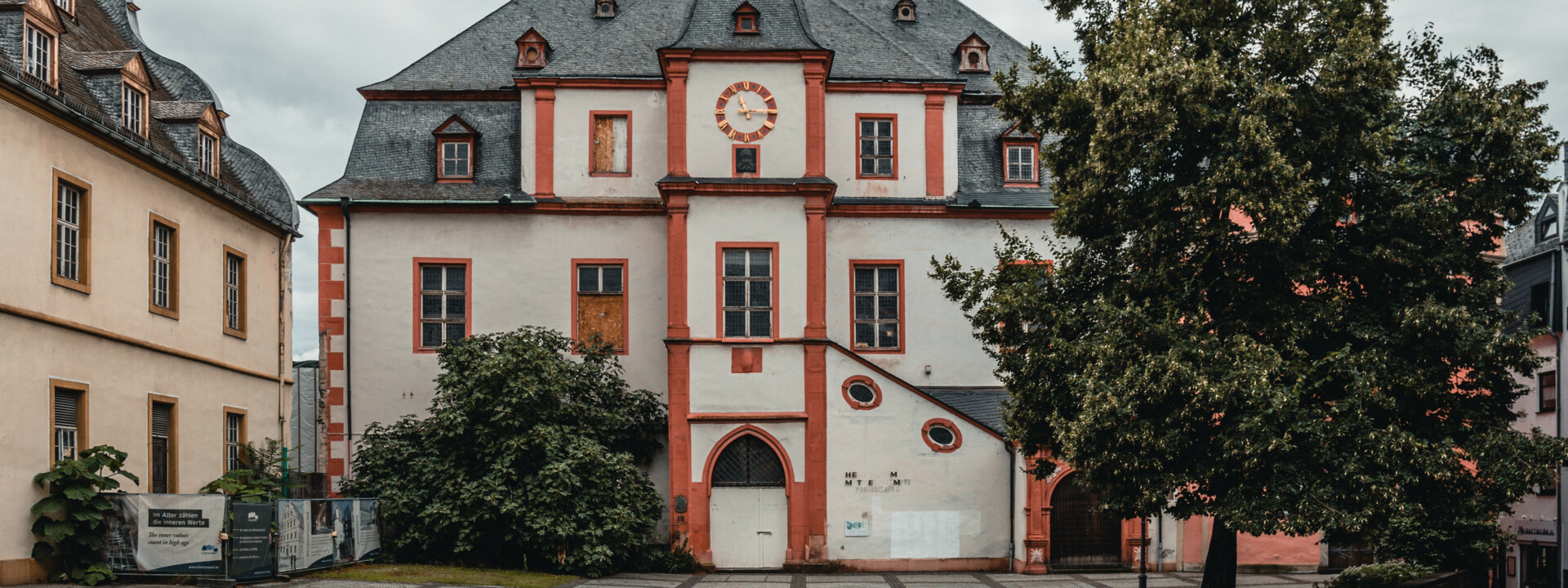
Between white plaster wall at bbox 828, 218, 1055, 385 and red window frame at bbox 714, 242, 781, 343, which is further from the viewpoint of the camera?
white plaster wall at bbox 828, 218, 1055, 385

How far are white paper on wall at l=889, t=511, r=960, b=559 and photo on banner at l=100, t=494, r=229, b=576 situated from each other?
44.0ft

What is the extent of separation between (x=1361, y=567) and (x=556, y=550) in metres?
16.8

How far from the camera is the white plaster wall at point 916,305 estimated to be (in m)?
30.1

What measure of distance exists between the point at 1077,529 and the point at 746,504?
22.5ft

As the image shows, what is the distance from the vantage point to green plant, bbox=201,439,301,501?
22609 mm

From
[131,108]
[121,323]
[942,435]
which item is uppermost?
[131,108]

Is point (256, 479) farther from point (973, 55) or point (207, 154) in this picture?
point (973, 55)

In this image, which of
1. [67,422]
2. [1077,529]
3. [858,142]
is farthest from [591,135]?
[1077,529]

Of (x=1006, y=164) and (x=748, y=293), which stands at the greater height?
(x=1006, y=164)

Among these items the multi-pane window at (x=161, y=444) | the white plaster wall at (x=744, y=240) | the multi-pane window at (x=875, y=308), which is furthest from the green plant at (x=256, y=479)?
the multi-pane window at (x=875, y=308)

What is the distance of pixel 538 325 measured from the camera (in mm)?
29469

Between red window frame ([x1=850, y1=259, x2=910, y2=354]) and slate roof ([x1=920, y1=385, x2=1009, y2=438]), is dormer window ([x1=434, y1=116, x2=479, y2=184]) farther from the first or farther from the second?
slate roof ([x1=920, y1=385, x2=1009, y2=438])

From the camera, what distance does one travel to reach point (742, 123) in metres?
28.6

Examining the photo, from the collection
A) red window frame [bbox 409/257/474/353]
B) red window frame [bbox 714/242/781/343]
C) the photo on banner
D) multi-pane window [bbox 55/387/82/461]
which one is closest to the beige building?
multi-pane window [bbox 55/387/82/461]
